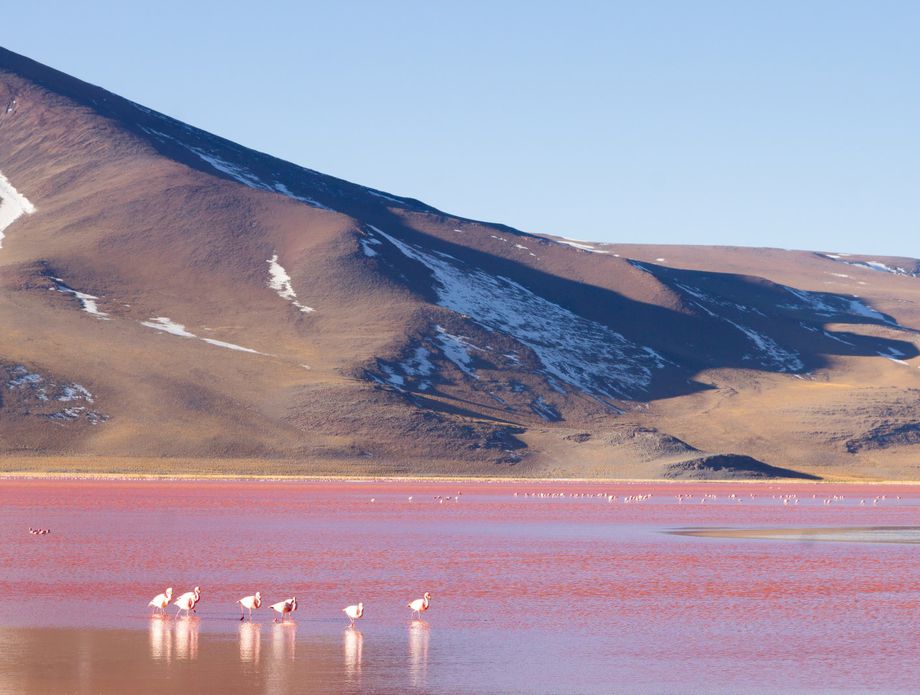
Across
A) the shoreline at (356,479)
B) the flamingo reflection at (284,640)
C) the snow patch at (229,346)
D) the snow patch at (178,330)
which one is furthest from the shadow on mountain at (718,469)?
the flamingo reflection at (284,640)

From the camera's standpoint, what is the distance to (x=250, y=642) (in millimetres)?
29328

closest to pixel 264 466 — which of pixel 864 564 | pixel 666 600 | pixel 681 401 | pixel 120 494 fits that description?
pixel 120 494

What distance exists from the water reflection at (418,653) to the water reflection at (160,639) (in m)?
4.35

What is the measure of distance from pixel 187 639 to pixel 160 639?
0.51 m

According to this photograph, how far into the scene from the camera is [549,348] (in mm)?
196250

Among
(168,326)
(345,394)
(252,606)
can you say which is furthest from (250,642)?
(168,326)

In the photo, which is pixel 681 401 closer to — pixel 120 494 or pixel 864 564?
pixel 120 494

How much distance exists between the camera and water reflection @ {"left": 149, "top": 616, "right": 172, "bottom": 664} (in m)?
27.4

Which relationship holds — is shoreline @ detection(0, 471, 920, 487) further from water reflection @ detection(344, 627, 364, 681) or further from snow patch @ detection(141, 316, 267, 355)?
water reflection @ detection(344, 627, 364, 681)

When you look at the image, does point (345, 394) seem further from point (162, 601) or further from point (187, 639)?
point (187, 639)

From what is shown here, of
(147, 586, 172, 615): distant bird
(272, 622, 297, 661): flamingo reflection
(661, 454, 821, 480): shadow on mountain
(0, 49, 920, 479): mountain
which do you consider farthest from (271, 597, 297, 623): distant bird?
(661, 454, 821, 480): shadow on mountain

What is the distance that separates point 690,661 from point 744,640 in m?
3.12

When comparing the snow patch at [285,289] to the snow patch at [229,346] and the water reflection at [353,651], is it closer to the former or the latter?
the snow patch at [229,346]

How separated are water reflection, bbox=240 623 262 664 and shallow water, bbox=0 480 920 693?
7 centimetres
